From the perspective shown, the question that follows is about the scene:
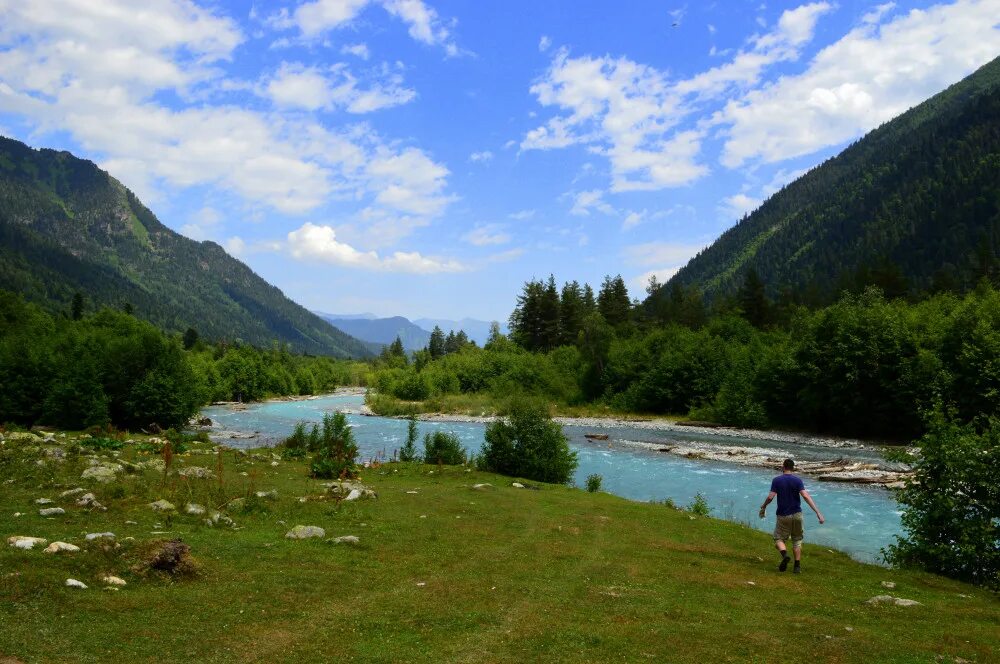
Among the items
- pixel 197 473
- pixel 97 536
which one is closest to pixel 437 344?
pixel 197 473

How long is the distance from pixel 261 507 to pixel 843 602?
14528mm

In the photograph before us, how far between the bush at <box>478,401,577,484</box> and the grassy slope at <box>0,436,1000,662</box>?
38.2 ft

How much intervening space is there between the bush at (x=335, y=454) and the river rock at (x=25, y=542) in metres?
14.0

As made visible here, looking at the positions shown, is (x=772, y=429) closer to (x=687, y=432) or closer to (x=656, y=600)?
(x=687, y=432)

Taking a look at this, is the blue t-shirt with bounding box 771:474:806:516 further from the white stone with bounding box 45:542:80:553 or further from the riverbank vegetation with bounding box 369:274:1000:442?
the white stone with bounding box 45:542:80:553

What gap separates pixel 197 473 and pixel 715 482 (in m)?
27.9

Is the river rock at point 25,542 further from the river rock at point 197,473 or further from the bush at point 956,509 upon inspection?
the bush at point 956,509

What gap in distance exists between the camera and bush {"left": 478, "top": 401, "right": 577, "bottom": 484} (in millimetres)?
30750

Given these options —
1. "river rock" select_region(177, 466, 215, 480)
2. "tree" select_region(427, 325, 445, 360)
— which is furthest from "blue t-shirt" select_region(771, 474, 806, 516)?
"tree" select_region(427, 325, 445, 360)

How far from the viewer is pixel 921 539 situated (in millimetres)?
16719

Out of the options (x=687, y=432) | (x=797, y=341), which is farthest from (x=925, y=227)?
(x=687, y=432)

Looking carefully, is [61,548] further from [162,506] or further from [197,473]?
[197,473]

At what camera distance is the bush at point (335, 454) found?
1019 inches

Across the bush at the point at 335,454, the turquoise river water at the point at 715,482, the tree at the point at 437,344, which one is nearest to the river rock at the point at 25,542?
the bush at the point at 335,454
